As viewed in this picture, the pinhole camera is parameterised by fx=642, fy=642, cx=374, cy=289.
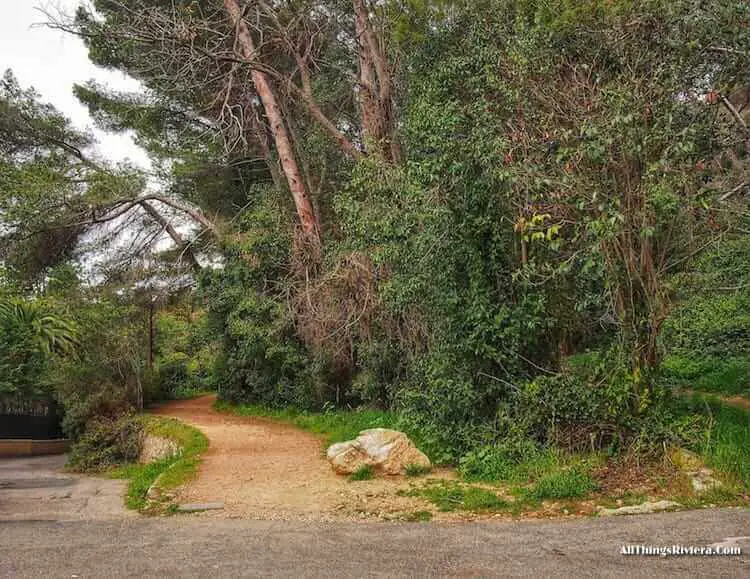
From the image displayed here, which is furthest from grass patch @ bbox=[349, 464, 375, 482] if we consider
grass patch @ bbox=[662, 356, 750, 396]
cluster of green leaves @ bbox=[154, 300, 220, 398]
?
cluster of green leaves @ bbox=[154, 300, 220, 398]

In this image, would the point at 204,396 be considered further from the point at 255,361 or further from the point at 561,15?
the point at 561,15

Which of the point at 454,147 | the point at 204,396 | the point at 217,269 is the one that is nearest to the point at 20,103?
the point at 217,269

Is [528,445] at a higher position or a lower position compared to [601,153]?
lower

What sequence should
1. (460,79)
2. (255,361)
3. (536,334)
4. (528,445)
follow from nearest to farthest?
(528,445) < (536,334) < (460,79) < (255,361)

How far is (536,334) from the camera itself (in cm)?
866

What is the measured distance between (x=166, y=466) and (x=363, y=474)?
160 inches

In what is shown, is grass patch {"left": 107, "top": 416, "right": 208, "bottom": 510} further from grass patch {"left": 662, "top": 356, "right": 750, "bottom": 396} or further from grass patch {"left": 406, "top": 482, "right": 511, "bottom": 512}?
grass patch {"left": 662, "top": 356, "right": 750, "bottom": 396}

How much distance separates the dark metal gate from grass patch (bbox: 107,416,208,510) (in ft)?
10.8

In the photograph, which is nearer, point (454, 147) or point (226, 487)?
point (226, 487)

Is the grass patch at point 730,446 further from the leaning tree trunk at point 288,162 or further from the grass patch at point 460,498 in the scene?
the leaning tree trunk at point 288,162

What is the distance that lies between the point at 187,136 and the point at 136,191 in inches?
91.6

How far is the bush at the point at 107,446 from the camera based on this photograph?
12680 millimetres

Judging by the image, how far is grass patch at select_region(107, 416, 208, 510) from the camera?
28.0 feet

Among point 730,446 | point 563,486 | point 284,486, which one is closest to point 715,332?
point 730,446
